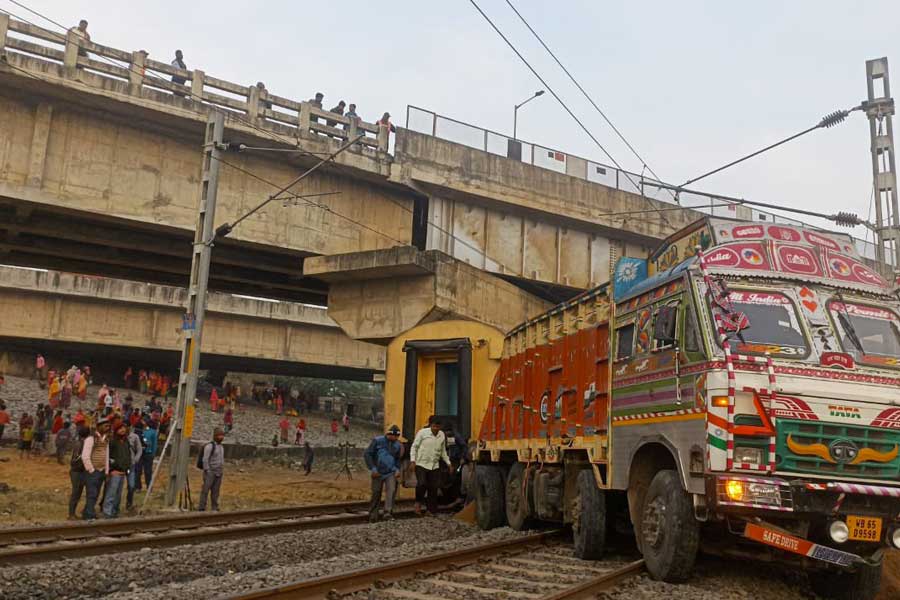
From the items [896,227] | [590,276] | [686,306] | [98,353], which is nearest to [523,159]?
[590,276]

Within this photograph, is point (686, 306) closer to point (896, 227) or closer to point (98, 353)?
point (896, 227)

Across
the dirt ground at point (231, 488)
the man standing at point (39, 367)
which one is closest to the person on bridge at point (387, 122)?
the dirt ground at point (231, 488)

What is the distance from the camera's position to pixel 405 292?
23109mm

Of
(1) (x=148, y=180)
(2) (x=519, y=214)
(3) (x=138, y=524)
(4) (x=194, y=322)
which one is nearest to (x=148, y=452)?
(4) (x=194, y=322)

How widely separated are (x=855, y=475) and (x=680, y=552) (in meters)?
1.74

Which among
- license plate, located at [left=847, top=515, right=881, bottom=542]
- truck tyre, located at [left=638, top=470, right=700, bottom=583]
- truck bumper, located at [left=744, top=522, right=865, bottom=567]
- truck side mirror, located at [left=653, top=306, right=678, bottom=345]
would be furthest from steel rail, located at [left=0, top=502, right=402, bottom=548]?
license plate, located at [left=847, top=515, right=881, bottom=542]

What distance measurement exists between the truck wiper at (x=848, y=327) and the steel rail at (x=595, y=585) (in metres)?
3.21

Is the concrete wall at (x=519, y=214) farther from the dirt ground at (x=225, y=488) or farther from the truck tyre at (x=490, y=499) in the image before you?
the truck tyre at (x=490, y=499)

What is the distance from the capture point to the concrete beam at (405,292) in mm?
22484

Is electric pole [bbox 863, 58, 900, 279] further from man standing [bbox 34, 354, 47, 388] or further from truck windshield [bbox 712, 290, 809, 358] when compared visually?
man standing [bbox 34, 354, 47, 388]

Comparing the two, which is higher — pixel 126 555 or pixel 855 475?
pixel 855 475

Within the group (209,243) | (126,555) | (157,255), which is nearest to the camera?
(126,555)

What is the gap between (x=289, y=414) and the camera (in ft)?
146

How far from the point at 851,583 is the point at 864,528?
43.3 inches
